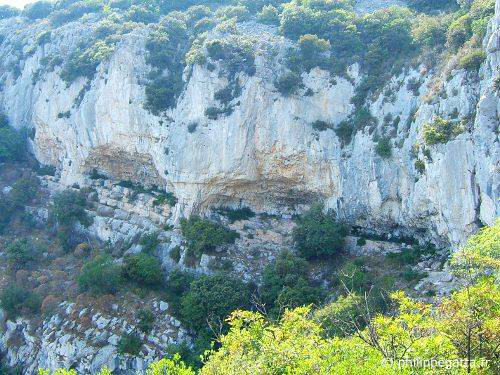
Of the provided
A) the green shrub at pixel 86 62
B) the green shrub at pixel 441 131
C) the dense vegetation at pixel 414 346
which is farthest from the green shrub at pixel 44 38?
the dense vegetation at pixel 414 346

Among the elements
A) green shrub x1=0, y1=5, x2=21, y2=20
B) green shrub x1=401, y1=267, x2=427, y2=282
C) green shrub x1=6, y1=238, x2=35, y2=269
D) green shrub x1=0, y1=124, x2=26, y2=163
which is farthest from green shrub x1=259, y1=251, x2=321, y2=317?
green shrub x1=0, y1=5, x2=21, y2=20

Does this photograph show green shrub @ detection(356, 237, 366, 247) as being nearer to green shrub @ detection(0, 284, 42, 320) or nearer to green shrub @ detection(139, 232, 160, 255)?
green shrub @ detection(139, 232, 160, 255)

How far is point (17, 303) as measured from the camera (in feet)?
91.3

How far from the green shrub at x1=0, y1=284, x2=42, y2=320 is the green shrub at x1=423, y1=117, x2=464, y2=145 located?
76.1 feet

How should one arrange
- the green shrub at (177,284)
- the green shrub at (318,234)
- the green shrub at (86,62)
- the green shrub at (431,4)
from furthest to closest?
the green shrub at (86,62), the green shrub at (431,4), the green shrub at (318,234), the green shrub at (177,284)

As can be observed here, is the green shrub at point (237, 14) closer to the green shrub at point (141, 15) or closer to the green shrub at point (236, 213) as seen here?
A: the green shrub at point (141, 15)

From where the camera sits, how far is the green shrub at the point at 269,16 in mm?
38625

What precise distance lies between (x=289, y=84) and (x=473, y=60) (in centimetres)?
1166

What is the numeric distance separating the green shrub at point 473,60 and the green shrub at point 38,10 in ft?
156

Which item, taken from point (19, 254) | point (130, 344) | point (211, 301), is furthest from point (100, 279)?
point (19, 254)

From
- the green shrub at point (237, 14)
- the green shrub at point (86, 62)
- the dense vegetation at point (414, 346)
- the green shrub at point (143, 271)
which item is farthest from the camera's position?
the green shrub at point (237, 14)

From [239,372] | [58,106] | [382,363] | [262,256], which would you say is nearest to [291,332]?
[239,372]

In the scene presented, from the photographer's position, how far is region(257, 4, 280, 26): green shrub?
38.6 metres

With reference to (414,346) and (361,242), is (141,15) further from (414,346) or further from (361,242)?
(414,346)
